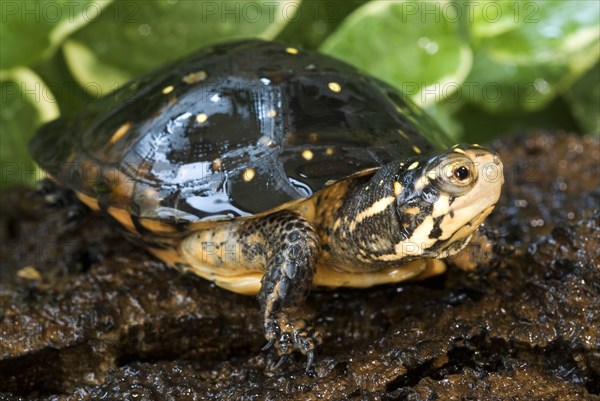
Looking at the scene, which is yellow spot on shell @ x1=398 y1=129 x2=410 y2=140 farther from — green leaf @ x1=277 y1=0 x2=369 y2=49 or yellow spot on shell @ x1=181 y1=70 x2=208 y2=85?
green leaf @ x1=277 y1=0 x2=369 y2=49

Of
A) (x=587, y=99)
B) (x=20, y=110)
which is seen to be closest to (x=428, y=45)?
(x=587, y=99)

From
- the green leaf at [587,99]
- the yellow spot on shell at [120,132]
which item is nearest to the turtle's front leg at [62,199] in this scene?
the yellow spot on shell at [120,132]

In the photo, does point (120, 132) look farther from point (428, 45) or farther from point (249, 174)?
point (428, 45)

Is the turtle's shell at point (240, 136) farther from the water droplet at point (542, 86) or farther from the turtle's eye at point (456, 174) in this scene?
the water droplet at point (542, 86)

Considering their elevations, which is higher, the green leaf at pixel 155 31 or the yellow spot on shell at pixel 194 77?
the green leaf at pixel 155 31

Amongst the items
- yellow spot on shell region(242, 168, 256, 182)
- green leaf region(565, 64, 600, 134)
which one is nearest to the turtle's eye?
yellow spot on shell region(242, 168, 256, 182)

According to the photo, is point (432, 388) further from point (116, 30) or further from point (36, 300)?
point (116, 30)
